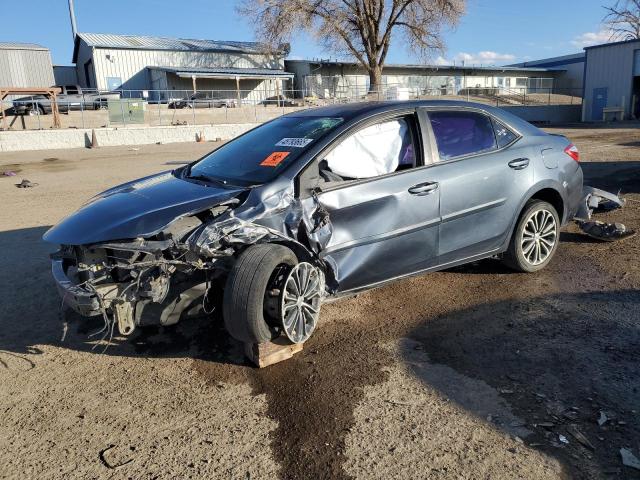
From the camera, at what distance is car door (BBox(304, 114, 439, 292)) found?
3725mm

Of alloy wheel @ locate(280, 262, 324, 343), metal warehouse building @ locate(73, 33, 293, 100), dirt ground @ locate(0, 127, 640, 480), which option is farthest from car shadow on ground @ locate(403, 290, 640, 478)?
metal warehouse building @ locate(73, 33, 293, 100)

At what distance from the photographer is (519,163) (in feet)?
15.4

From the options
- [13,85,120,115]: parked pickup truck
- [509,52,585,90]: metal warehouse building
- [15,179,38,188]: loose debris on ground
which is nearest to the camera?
[15,179,38,188]: loose debris on ground

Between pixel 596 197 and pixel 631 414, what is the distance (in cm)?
412

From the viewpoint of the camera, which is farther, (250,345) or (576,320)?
(576,320)

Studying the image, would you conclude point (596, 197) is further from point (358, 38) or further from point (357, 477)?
point (358, 38)

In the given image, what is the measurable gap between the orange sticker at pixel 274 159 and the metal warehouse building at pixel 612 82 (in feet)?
125

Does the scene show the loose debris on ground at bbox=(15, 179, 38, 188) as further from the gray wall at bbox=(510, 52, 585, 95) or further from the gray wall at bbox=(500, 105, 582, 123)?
the gray wall at bbox=(510, 52, 585, 95)

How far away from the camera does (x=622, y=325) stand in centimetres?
386

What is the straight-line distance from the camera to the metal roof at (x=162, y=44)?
1618 inches

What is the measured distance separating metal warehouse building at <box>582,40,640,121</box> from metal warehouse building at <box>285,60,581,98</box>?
370 inches

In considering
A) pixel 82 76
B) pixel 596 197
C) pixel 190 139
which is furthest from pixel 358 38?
pixel 596 197

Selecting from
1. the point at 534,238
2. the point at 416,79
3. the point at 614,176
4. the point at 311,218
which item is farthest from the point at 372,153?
the point at 416,79

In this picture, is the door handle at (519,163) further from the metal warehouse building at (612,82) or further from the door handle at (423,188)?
the metal warehouse building at (612,82)
